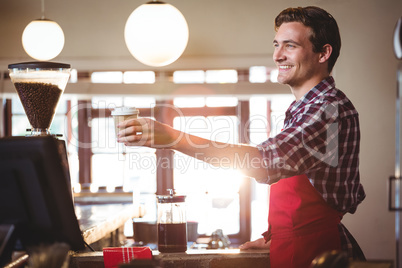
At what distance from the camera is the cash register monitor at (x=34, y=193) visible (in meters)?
1.10

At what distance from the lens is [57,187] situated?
1.13 meters

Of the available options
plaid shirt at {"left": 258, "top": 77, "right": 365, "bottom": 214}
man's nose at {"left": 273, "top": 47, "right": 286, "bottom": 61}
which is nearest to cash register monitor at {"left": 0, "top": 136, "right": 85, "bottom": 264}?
plaid shirt at {"left": 258, "top": 77, "right": 365, "bottom": 214}

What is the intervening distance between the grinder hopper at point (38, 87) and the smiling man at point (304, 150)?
0.68m

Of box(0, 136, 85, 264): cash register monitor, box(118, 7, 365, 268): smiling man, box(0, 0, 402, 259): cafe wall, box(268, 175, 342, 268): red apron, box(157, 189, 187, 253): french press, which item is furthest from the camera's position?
box(0, 0, 402, 259): cafe wall

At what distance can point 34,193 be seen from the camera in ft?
3.65

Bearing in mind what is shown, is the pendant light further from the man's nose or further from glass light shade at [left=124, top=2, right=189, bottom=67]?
the man's nose

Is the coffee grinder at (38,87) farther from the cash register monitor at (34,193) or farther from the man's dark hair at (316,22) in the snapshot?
the man's dark hair at (316,22)

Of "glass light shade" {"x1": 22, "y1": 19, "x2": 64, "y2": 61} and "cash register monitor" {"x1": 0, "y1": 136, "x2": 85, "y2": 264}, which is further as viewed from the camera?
"glass light shade" {"x1": 22, "y1": 19, "x2": 64, "y2": 61}

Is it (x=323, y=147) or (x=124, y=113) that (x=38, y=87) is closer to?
(x=124, y=113)

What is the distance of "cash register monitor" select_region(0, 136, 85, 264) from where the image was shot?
3.59ft

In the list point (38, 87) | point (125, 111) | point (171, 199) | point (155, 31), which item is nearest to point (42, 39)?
point (155, 31)

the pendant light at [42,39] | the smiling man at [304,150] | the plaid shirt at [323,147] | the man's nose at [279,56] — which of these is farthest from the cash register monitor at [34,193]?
the pendant light at [42,39]

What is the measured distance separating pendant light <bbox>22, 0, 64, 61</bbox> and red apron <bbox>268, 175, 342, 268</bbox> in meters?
2.47

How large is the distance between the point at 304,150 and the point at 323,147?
71 millimetres
